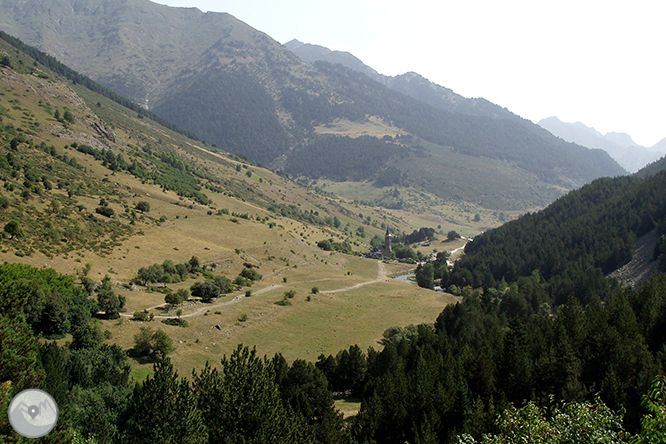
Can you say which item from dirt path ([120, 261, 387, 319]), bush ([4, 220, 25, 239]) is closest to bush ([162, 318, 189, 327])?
dirt path ([120, 261, 387, 319])

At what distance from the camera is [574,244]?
134500 millimetres

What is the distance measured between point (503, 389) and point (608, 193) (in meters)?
146

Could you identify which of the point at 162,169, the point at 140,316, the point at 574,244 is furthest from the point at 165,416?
the point at 162,169

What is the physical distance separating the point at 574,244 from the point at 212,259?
10566cm

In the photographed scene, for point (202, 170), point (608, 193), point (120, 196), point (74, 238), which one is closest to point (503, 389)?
point (74, 238)

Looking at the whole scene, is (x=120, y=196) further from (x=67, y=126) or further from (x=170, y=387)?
(x=170, y=387)

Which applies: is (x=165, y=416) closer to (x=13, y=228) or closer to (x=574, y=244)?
(x=13, y=228)

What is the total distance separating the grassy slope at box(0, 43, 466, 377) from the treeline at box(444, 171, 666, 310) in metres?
26.3

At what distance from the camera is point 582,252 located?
5005 inches

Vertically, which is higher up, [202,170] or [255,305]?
[202,170]

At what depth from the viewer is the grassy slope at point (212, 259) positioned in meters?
63.5

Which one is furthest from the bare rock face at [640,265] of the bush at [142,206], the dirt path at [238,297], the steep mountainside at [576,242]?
the bush at [142,206]

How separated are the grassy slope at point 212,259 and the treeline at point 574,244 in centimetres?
2627

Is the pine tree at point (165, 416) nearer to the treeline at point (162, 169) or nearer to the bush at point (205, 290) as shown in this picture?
the bush at point (205, 290)
